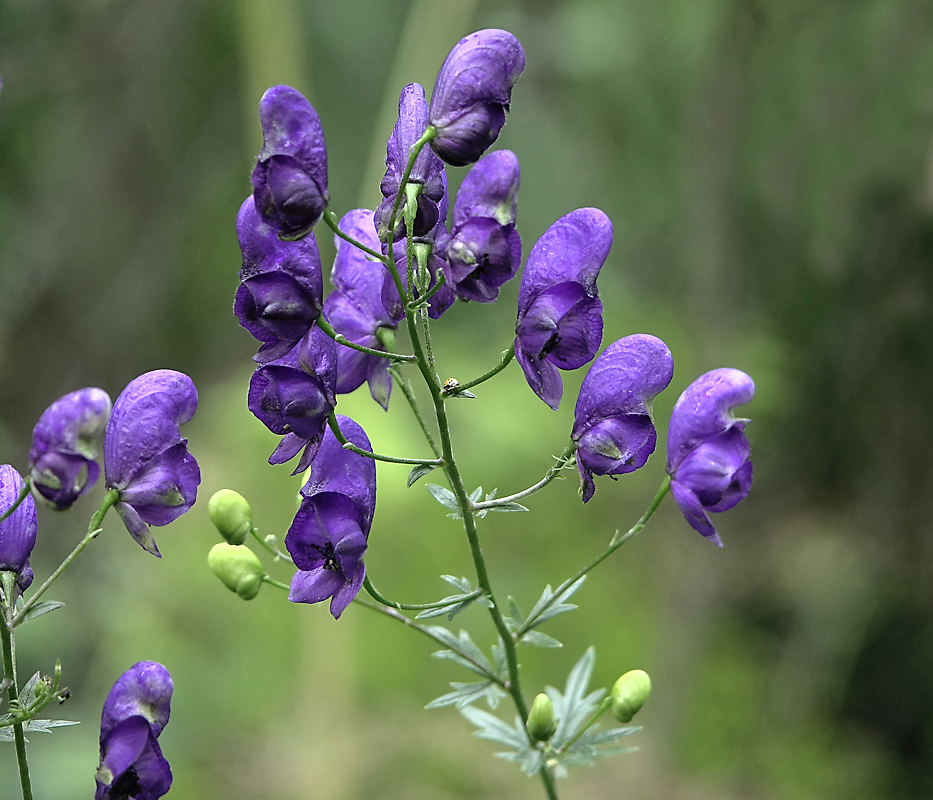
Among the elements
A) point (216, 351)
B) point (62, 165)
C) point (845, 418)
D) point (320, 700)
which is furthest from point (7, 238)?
point (845, 418)

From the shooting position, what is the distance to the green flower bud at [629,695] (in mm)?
910

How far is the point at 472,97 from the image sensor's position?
0.77 metres

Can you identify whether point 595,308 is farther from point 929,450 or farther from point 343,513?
point 929,450

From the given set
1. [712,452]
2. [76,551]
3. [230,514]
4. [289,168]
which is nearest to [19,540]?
[76,551]

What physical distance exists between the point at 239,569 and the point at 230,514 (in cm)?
8

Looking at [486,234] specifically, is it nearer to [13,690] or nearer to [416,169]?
[416,169]

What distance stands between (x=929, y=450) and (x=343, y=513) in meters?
2.48

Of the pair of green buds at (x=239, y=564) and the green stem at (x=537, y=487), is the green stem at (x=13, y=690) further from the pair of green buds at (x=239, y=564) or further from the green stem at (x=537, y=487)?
the green stem at (x=537, y=487)

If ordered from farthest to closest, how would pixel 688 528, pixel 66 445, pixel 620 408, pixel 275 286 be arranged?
1. pixel 688 528
2. pixel 620 408
3. pixel 275 286
4. pixel 66 445

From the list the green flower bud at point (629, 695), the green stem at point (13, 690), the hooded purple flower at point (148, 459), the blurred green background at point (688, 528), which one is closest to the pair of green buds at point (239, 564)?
the hooded purple flower at point (148, 459)

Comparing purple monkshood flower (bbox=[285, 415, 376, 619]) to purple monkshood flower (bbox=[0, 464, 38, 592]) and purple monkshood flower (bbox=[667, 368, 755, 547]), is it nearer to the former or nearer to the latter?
purple monkshood flower (bbox=[0, 464, 38, 592])

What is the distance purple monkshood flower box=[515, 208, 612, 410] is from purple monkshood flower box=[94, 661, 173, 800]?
40cm

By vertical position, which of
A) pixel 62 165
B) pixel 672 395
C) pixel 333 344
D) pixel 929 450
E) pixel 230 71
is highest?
pixel 230 71

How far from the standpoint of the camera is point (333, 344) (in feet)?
2.67
